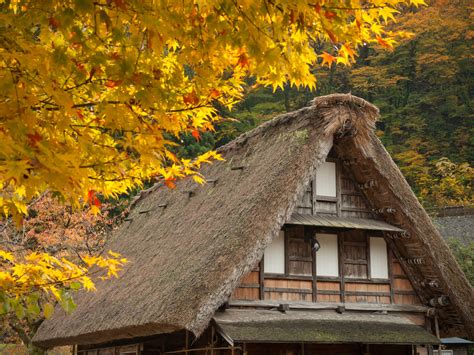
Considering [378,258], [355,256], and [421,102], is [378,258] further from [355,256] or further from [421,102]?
[421,102]

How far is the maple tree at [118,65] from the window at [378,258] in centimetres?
750

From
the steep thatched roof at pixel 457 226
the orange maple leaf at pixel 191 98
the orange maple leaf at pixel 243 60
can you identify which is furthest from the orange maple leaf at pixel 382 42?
the steep thatched roof at pixel 457 226

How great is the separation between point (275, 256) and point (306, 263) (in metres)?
0.64

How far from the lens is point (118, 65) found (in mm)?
3877

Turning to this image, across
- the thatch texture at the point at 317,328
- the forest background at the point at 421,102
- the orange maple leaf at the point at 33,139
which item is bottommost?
the thatch texture at the point at 317,328

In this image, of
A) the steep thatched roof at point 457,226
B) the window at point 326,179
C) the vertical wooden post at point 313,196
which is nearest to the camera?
the vertical wooden post at point 313,196

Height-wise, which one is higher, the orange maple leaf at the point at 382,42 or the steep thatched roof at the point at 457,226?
the steep thatched roof at the point at 457,226

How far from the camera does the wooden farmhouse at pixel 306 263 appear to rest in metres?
9.92

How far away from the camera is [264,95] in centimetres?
3173

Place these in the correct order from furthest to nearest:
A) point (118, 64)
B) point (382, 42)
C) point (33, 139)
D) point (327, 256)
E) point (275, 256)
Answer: point (327, 256) < point (275, 256) < point (382, 42) < point (118, 64) < point (33, 139)

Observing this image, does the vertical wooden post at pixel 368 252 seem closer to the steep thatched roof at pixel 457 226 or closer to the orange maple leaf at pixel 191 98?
the orange maple leaf at pixel 191 98

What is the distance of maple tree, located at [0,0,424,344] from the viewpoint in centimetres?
360

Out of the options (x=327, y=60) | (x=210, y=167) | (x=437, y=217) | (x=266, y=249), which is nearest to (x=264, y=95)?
(x=437, y=217)

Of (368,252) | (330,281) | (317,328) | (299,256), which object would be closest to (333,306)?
(330,281)
